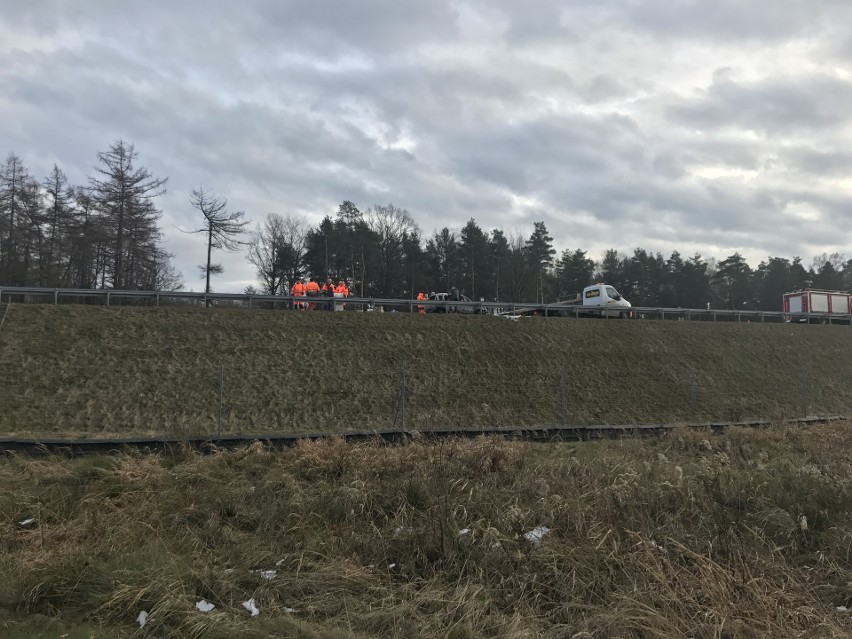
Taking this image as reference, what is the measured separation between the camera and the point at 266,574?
15.0 ft

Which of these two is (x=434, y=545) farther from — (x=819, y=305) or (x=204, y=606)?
(x=819, y=305)

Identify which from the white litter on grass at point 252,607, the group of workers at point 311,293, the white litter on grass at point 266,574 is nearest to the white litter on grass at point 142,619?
the white litter on grass at point 252,607

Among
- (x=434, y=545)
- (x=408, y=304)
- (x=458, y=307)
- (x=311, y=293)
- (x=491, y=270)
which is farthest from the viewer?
(x=491, y=270)

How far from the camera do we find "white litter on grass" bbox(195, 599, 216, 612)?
160 inches

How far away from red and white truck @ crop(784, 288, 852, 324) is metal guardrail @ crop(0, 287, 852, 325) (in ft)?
0.27

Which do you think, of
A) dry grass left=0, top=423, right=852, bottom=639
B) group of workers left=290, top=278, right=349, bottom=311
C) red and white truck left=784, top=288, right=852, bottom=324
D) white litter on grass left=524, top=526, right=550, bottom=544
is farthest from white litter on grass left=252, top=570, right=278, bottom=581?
red and white truck left=784, top=288, right=852, bottom=324

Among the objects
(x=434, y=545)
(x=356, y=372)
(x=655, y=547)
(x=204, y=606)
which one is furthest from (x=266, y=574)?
(x=356, y=372)

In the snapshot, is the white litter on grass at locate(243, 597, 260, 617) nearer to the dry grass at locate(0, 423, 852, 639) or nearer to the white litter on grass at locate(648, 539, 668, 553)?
the dry grass at locate(0, 423, 852, 639)

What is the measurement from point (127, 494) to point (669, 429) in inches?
387

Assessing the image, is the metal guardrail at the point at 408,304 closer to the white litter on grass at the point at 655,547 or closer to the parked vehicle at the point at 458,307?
the parked vehicle at the point at 458,307

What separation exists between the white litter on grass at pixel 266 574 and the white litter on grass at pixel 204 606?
0.47 m

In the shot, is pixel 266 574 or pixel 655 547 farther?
pixel 655 547

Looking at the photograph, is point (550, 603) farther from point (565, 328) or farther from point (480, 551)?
point (565, 328)

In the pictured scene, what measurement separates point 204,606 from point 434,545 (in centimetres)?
198
